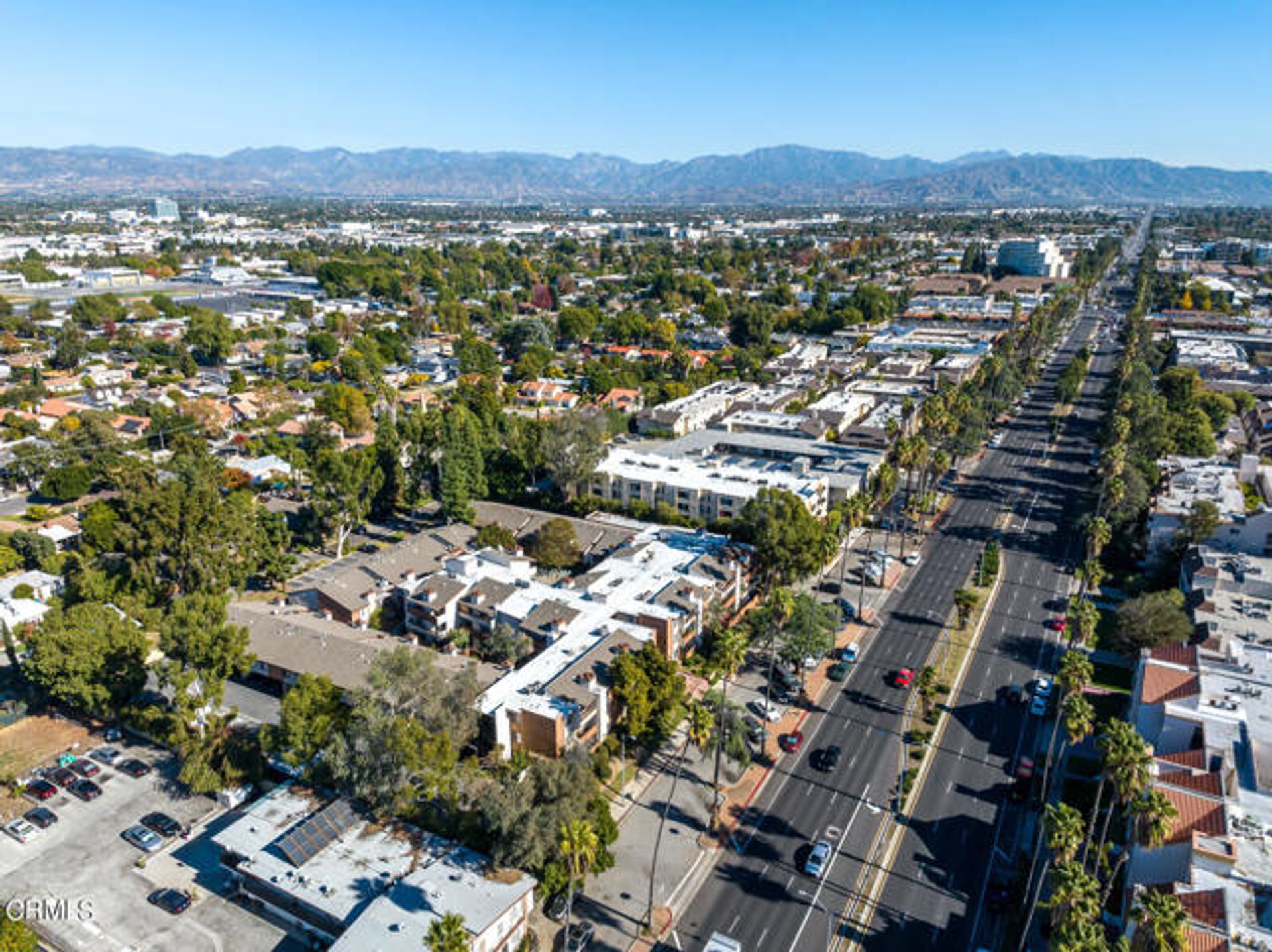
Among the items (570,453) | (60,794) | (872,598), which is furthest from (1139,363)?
(60,794)

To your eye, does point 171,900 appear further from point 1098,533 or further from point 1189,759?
point 1098,533

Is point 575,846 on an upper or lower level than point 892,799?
upper

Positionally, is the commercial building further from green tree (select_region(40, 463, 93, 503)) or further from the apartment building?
the apartment building

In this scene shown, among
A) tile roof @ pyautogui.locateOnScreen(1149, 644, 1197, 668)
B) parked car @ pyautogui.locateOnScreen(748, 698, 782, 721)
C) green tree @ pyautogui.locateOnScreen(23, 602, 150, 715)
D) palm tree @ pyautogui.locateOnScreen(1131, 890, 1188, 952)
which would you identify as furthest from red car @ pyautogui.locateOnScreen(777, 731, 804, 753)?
green tree @ pyautogui.locateOnScreen(23, 602, 150, 715)

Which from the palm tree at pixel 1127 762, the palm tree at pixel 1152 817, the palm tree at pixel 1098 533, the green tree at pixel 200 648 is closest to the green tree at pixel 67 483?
the green tree at pixel 200 648

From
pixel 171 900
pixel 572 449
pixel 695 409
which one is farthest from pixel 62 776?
pixel 695 409
